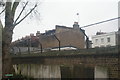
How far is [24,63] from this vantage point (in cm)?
1205

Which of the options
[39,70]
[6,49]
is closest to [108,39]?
[39,70]

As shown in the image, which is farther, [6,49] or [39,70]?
[6,49]

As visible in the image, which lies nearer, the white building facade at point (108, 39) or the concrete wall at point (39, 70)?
the white building facade at point (108, 39)

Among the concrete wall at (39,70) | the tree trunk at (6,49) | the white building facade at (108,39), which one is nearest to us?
the white building facade at (108,39)

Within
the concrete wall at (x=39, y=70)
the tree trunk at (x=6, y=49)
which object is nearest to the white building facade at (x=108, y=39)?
the concrete wall at (x=39, y=70)

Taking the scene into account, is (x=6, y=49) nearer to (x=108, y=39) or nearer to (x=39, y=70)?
(x=39, y=70)

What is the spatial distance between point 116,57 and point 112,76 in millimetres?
729

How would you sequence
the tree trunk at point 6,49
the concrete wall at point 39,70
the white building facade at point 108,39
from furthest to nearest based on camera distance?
the tree trunk at point 6,49, the concrete wall at point 39,70, the white building facade at point 108,39

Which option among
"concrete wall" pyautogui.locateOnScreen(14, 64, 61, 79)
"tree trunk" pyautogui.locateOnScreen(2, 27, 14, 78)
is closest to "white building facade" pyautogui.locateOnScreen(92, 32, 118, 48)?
"concrete wall" pyautogui.locateOnScreen(14, 64, 61, 79)

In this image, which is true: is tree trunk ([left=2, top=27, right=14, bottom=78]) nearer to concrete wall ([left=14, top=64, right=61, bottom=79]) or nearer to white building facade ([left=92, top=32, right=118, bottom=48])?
concrete wall ([left=14, top=64, right=61, bottom=79])

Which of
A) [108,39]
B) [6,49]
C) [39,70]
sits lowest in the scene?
[39,70]

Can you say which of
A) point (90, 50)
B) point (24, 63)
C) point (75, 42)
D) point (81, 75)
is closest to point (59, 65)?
point (81, 75)

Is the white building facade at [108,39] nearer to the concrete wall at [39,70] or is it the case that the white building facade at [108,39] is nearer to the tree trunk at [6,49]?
the concrete wall at [39,70]

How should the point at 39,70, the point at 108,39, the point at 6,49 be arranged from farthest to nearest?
the point at 108,39
the point at 6,49
the point at 39,70
